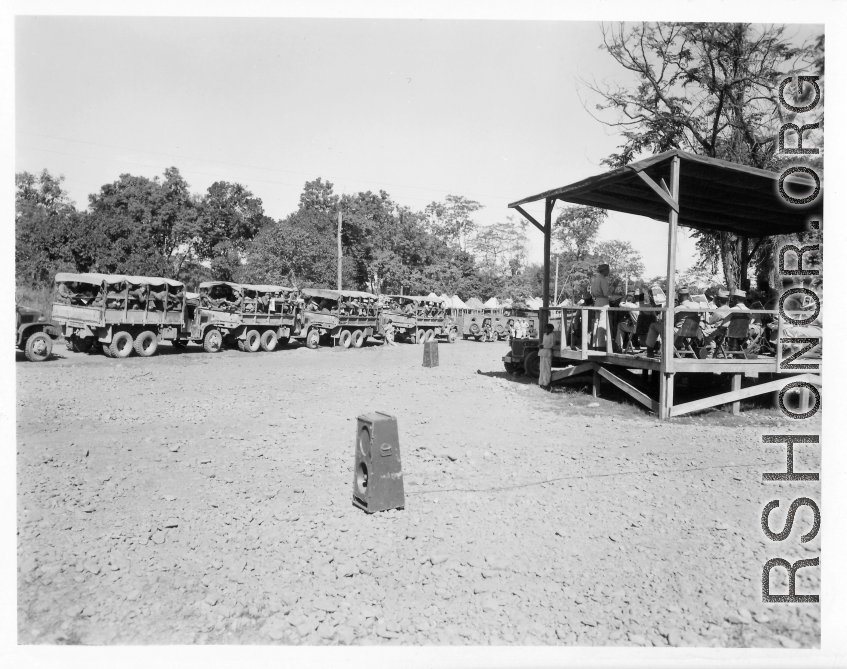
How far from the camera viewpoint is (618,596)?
3680 mm

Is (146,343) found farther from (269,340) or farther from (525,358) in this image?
(525,358)

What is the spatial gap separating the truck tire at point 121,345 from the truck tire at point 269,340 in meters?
5.19

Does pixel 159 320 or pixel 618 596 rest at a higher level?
pixel 159 320

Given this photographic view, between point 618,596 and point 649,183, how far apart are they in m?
6.57

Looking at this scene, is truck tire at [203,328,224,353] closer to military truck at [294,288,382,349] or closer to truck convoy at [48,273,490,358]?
truck convoy at [48,273,490,358]

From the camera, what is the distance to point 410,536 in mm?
4344

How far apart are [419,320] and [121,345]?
618 inches

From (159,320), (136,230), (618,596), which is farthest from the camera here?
(136,230)

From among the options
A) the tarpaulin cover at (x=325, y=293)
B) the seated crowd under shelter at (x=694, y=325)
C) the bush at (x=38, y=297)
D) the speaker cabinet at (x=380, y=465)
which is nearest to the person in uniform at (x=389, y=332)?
the tarpaulin cover at (x=325, y=293)

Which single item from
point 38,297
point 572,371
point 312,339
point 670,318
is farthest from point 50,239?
point 670,318

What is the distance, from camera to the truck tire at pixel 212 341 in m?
19.3

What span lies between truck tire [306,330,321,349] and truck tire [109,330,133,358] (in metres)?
7.48
